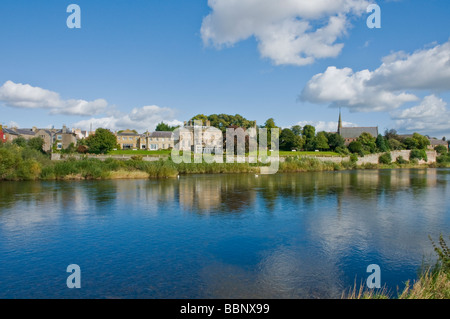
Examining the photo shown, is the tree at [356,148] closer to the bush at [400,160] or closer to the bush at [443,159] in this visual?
the bush at [400,160]

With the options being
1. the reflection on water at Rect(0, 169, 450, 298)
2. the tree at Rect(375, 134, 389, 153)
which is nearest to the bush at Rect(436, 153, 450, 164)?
the tree at Rect(375, 134, 389, 153)

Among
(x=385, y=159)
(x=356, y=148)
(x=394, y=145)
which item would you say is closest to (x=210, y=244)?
(x=356, y=148)

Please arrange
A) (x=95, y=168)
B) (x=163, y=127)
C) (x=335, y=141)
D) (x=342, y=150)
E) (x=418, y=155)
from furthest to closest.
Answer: (x=163, y=127), (x=335, y=141), (x=418, y=155), (x=342, y=150), (x=95, y=168)

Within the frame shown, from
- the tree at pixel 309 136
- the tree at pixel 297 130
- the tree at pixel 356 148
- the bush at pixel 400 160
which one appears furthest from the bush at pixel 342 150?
the bush at pixel 400 160

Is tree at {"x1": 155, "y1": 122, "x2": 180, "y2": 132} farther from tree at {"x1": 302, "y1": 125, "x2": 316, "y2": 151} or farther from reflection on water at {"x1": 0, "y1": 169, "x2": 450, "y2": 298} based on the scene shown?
reflection on water at {"x1": 0, "y1": 169, "x2": 450, "y2": 298}

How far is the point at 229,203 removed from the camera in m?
22.4

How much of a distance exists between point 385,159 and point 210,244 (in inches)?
2960

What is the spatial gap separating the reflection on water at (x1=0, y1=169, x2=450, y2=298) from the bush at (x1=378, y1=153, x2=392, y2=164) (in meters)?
58.3

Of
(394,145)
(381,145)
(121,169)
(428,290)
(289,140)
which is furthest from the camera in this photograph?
(394,145)

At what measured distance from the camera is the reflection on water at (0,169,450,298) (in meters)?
8.99

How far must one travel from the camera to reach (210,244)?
12844mm

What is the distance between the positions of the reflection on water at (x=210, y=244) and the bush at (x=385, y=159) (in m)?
58.3

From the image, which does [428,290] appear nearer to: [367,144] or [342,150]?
[342,150]
